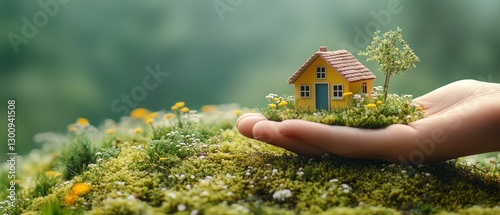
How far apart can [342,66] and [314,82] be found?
0.33 metres

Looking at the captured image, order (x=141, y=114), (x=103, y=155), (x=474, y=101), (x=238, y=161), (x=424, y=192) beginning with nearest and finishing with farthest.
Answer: (x=424, y=192)
(x=474, y=101)
(x=238, y=161)
(x=103, y=155)
(x=141, y=114)

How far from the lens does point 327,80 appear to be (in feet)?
19.1

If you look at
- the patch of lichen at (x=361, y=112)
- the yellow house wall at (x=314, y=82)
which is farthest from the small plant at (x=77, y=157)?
the yellow house wall at (x=314, y=82)

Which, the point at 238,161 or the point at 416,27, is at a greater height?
the point at 416,27

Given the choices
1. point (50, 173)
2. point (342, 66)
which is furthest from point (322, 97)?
point (50, 173)

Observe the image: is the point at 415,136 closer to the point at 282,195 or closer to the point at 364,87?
the point at 364,87

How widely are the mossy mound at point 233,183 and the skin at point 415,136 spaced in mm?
185

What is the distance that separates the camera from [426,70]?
32.0ft

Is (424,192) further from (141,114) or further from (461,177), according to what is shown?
(141,114)

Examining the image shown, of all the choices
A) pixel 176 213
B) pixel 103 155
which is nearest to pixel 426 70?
pixel 103 155

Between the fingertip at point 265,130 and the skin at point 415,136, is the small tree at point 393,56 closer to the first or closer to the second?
the skin at point 415,136

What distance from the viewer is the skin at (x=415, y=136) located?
5.10 metres

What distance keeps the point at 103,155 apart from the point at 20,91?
193 inches

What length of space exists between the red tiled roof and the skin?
63 centimetres
